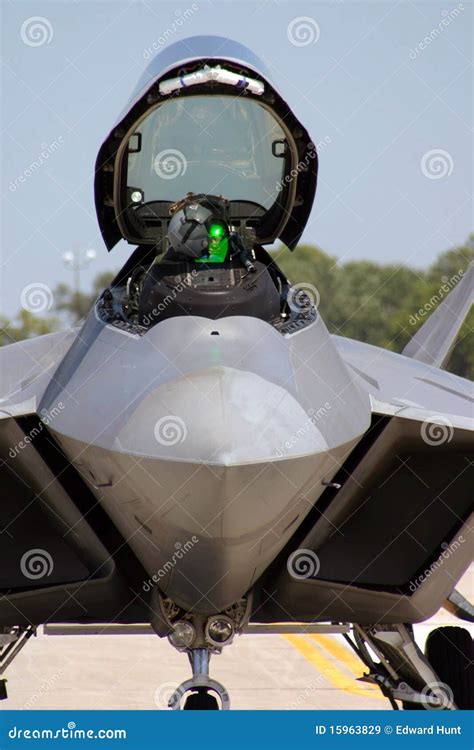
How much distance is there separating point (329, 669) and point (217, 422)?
27.6 ft

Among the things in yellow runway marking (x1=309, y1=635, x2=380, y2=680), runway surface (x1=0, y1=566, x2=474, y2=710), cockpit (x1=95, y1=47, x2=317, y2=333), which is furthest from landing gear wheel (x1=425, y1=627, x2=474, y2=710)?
yellow runway marking (x1=309, y1=635, x2=380, y2=680)

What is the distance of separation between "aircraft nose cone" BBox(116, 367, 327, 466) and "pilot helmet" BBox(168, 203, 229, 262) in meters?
1.12

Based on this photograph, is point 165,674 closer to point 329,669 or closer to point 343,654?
point 329,669

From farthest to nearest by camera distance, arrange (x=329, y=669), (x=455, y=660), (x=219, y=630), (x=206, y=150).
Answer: (x=329, y=669), (x=455, y=660), (x=206, y=150), (x=219, y=630)

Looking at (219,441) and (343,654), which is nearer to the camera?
(219,441)

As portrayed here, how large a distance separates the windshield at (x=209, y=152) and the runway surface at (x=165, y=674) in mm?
4848

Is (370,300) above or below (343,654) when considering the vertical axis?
above

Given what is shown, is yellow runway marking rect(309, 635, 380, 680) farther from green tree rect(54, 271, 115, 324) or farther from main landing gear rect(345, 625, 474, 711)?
green tree rect(54, 271, 115, 324)

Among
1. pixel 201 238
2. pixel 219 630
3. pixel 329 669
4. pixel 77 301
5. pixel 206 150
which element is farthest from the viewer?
pixel 77 301

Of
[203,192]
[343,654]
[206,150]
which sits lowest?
[203,192]

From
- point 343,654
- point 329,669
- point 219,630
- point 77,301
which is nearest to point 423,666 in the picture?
point 219,630

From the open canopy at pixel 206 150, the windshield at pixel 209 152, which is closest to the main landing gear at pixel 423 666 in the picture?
the open canopy at pixel 206 150

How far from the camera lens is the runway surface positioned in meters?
9.96

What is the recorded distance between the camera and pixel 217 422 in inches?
167
